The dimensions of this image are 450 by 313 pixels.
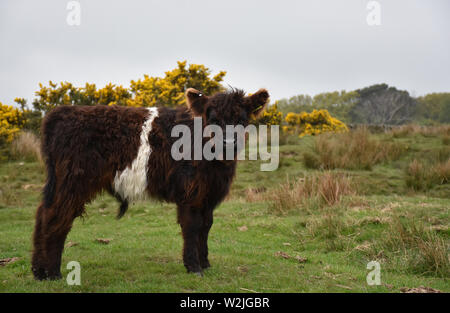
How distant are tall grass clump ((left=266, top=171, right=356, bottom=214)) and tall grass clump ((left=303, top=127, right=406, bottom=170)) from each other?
134 inches

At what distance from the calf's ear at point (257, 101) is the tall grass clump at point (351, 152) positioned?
922 centimetres

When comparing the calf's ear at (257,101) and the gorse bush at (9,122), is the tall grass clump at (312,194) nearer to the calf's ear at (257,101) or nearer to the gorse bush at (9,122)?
the calf's ear at (257,101)

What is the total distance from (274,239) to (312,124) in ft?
63.3

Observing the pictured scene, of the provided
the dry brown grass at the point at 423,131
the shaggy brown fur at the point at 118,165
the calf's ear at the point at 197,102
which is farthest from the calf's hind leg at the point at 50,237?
the dry brown grass at the point at 423,131

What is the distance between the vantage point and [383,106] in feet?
163

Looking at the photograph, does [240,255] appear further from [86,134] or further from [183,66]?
[183,66]

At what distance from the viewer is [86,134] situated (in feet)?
17.5

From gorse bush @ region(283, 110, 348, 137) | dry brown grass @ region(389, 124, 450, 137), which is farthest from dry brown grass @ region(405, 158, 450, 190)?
gorse bush @ region(283, 110, 348, 137)

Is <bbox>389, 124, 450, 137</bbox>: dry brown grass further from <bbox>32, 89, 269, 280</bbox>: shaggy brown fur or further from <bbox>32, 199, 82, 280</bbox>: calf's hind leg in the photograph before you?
<bbox>32, 199, 82, 280</bbox>: calf's hind leg

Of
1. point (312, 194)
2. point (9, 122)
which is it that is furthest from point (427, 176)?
point (9, 122)

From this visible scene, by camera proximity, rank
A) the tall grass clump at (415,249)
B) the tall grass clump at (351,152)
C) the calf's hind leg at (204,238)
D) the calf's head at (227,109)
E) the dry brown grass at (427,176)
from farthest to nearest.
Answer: the tall grass clump at (351,152), the dry brown grass at (427,176), the tall grass clump at (415,249), the calf's hind leg at (204,238), the calf's head at (227,109)

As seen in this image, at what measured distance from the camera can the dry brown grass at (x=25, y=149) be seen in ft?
56.0
